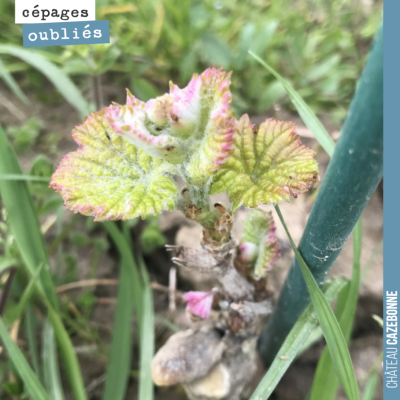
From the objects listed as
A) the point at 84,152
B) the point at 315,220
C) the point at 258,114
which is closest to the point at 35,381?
the point at 84,152

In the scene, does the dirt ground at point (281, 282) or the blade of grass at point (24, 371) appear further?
the dirt ground at point (281, 282)

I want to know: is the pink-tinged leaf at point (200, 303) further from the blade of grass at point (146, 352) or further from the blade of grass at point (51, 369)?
the blade of grass at point (51, 369)

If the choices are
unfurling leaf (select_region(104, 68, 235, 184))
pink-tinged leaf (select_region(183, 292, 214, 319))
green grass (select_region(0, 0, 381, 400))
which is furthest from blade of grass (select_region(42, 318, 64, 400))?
unfurling leaf (select_region(104, 68, 235, 184))

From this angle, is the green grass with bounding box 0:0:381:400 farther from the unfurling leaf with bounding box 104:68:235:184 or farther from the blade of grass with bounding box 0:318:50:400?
the unfurling leaf with bounding box 104:68:235:184

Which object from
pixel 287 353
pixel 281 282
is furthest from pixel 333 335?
pixel 281 282

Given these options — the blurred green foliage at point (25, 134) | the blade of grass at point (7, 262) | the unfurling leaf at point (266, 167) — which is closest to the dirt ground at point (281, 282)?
the blurred green foliage at point (25, 134)

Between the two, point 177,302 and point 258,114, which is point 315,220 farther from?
point 258,114

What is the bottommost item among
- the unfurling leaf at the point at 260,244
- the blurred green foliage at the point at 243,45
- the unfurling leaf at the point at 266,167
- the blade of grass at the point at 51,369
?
the blade of grass at the point at 51,369
